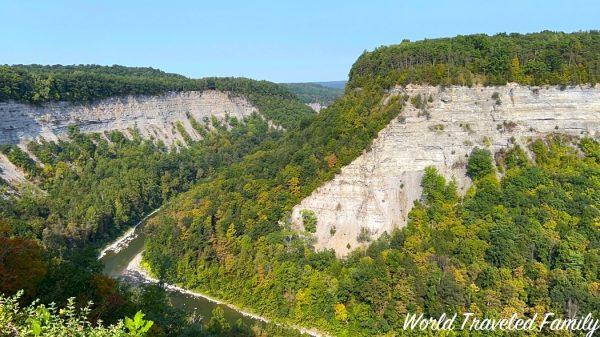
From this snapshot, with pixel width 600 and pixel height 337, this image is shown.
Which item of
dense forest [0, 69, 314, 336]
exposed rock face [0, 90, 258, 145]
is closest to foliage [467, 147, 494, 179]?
dense forest [0, 69, 314, 336]

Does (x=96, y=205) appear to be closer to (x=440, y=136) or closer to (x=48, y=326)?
(x=440, y=136)

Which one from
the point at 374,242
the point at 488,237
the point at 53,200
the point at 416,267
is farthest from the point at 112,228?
the point at 488,237

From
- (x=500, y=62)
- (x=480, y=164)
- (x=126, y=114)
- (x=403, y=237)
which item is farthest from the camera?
(x=126, y=114)

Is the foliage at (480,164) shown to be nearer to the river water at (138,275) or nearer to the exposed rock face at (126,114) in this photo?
the river water at (138,275)

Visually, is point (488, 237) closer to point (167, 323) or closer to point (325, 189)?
point (325, 189)

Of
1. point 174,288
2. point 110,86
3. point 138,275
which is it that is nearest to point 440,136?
point 174,288

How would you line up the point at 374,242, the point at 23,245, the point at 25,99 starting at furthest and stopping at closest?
1. the point at 25,99
2. the point at 374,242
3. the point at 23,245
